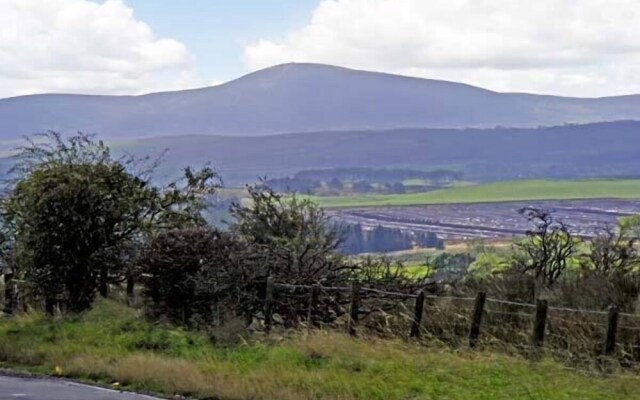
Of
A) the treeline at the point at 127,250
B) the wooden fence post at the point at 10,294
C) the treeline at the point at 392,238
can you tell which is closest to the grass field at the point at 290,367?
the treeline at the point at 127,250

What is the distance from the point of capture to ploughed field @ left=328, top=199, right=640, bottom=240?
56.1 m

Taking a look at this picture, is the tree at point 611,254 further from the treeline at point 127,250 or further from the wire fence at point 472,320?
the treeline at point 127,250

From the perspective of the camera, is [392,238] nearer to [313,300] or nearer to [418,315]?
[313,300]

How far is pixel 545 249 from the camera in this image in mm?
25859

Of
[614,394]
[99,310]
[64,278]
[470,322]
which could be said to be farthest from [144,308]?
[614,394]

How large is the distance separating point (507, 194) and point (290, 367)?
309ft

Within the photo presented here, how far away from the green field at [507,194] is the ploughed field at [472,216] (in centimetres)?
626

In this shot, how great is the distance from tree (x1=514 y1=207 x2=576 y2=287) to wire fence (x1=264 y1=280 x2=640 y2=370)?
11.6 feet

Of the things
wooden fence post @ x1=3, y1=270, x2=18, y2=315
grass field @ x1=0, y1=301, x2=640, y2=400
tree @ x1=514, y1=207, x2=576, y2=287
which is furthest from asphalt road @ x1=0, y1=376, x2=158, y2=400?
wooden fence post @ x1=3, y1=270, x2=18, y2=315

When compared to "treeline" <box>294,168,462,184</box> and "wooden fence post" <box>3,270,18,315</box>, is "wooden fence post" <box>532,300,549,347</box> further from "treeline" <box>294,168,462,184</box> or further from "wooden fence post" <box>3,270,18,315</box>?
"treeline" <box>294,168,462,184</box>

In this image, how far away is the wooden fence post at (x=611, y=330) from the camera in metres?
17.0

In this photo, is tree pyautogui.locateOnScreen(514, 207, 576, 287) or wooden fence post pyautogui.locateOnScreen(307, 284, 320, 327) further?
tree pyautogui.locateOnScreen(514, 207, 576, 287)

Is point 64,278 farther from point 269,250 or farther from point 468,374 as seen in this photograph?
point 468,374

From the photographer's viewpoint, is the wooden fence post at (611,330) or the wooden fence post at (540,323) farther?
the wooden fence post at (540,323)
